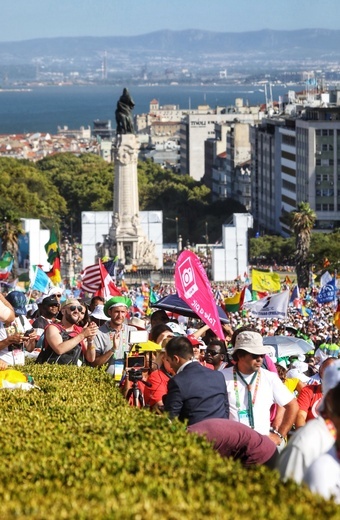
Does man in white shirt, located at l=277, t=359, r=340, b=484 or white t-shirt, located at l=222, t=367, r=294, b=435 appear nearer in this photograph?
man in white shirt, located at l=277, t=359, r=340, b=484

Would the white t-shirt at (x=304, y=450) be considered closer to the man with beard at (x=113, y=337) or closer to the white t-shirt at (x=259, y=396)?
the white t-shirt at (x=259, y=396)

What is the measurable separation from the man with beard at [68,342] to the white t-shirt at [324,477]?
237 inches

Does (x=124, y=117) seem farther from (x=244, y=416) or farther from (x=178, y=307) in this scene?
(x=244, y=416)

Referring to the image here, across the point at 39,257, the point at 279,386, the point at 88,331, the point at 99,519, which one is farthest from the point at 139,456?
the point at 39,257

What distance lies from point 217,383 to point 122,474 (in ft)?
8.35

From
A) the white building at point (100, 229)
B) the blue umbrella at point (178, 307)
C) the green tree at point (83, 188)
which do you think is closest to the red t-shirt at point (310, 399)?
the blue umbrella at point (178, 307)

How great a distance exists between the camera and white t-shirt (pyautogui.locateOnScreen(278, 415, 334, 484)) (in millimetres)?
7797

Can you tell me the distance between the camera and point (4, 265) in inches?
1924

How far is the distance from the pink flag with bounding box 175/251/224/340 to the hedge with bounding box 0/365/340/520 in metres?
5.35

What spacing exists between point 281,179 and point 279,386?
11006 cm

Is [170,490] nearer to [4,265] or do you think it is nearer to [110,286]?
[110,286]

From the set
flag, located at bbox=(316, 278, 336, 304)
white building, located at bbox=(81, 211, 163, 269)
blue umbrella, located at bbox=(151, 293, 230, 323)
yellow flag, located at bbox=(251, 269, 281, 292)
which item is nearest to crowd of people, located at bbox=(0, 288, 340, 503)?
blue umbrella, located at bbox=(151, 293, 230, 323)

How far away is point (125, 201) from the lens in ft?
279

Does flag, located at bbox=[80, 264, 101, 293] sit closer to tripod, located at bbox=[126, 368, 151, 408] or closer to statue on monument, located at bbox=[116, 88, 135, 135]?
tripod, located at bbox=[126, 368, 151, 408]
